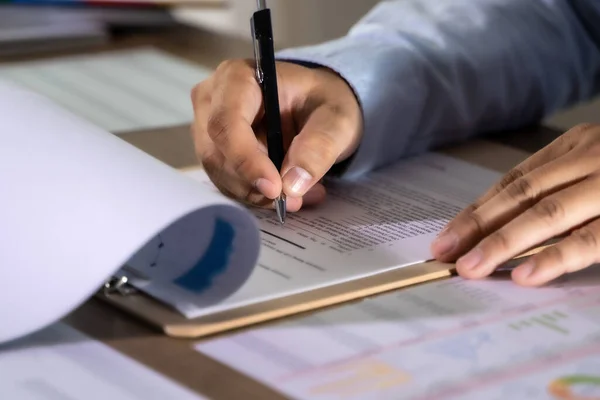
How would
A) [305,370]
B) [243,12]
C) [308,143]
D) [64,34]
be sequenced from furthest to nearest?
[243,12] → [64,34] → [308,143] → [305,370]

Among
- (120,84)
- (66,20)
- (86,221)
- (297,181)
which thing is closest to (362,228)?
(297,181)

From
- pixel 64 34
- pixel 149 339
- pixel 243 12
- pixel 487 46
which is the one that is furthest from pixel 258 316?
pixel 243 12

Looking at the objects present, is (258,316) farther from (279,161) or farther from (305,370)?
(279,161)

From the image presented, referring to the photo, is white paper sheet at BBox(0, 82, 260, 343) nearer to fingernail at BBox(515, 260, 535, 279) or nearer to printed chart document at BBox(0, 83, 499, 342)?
printed chart document at BBox(0, 83, 499, 342)

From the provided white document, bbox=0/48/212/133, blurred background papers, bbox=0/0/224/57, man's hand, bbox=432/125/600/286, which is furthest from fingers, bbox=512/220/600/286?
blurred background papers, bbox=0/0/224/57

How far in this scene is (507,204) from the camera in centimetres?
73

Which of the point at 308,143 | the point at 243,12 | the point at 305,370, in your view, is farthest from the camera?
the point at 243,12

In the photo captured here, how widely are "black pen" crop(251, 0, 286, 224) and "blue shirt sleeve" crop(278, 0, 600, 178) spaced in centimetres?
12

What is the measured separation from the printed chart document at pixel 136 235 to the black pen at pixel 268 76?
6 cm

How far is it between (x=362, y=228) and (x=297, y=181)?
0.21 feet

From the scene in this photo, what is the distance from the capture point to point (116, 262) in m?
0.54

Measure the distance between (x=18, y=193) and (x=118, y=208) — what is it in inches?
2.6

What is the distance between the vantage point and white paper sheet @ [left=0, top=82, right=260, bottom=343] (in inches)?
21.8

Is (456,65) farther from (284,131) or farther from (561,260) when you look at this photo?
(561,260)
